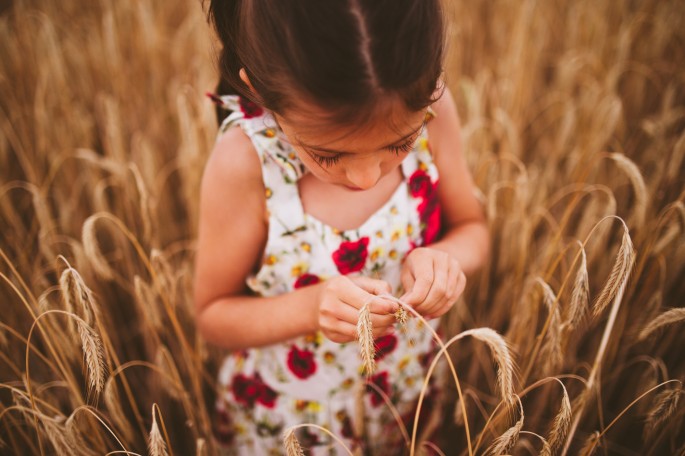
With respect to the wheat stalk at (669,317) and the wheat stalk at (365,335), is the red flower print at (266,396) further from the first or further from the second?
the wheat stalk at (669,317)

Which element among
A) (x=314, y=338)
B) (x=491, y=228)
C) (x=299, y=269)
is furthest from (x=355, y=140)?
(x=491, y=228)

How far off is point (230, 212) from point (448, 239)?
39 centimetres

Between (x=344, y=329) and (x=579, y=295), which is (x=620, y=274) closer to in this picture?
(x=579, y=295)

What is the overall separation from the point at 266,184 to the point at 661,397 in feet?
2.21

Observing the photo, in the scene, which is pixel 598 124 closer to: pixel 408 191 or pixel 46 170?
pixel 408 191

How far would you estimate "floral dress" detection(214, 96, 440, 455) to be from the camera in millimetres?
690

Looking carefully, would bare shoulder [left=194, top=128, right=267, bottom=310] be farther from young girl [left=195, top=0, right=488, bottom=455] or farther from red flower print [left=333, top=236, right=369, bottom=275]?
red flower print [left=333, top=236, right=369, bottom=275]

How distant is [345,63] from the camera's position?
0.47 metres

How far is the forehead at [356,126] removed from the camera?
50 centimetres

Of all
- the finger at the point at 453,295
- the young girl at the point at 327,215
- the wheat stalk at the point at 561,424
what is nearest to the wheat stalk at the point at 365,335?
the young girl at the point at 327,215

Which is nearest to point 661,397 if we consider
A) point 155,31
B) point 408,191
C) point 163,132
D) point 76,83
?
point 408,191

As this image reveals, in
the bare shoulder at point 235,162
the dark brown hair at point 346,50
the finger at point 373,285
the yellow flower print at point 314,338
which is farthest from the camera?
the yellow flower print at point 314,338

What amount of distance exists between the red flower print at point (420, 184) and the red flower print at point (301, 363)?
0.34m

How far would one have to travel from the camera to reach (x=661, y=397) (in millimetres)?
656
